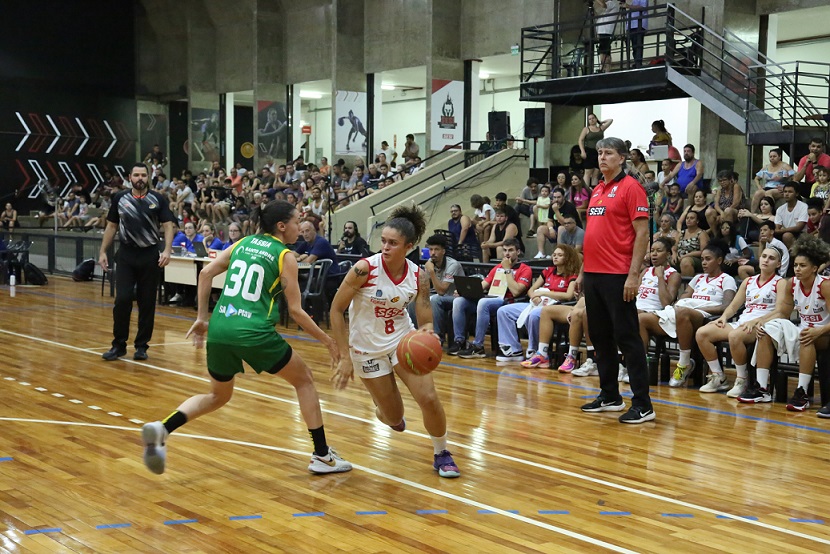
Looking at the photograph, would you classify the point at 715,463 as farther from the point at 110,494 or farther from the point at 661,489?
the point at 110,494

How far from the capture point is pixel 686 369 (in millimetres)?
9086

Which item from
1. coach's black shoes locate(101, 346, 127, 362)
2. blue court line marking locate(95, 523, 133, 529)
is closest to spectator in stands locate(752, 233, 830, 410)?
blue court line marking locate(95, 523, 133, 529)

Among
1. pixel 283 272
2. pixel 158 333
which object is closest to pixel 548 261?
pixel 158 333

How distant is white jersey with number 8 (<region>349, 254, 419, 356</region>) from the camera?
5586mm

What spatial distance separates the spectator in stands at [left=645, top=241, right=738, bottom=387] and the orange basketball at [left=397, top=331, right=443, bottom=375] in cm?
424

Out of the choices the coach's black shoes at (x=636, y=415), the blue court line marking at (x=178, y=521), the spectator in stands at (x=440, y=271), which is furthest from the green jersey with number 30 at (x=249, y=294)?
the spectator in stands at (x=440, y=271)

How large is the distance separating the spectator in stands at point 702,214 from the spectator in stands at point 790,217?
938mm

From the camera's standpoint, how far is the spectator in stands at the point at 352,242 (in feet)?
49.9

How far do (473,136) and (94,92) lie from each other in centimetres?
1500

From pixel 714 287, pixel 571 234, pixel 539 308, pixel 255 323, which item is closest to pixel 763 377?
pixel 714 287

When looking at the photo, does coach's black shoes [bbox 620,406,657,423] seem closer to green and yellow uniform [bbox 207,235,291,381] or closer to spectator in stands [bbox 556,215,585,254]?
green and yellow uniform [bbox 207,235,291,381]

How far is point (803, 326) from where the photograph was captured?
7.94 m

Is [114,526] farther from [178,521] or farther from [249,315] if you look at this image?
[249,315]

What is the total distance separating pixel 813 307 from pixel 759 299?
0.65 meters
